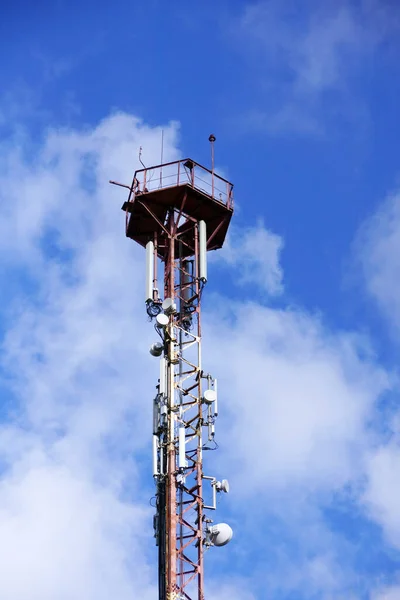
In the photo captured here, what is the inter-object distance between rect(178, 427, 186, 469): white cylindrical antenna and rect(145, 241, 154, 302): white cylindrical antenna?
880 cm

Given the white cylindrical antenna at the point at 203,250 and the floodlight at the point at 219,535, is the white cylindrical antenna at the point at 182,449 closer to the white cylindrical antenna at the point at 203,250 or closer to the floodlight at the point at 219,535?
the floodlight at the point at 219,535

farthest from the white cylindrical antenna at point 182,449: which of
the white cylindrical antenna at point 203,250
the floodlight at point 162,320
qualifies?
the white cylindrical antenna at point 203,250

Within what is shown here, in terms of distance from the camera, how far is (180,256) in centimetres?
7188

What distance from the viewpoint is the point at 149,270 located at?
7056cm

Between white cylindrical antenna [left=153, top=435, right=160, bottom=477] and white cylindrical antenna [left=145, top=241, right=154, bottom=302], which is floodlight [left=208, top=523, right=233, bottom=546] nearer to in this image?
white cylindrical antenna [left=153, top=435, right=160, bottom=477]

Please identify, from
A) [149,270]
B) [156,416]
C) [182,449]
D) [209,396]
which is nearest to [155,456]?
[182,449]

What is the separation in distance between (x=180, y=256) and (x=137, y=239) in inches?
123

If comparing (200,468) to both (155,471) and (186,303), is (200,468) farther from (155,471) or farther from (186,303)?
(186,303)

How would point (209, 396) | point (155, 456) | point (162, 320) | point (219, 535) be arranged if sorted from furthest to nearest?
point (162, 320) → point (209, 396) → point (155, 456) → point (219, 535)

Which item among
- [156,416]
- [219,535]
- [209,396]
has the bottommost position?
[219,535]

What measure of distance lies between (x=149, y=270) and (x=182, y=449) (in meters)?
11.5

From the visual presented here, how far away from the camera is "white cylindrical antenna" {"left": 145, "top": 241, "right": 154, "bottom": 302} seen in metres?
70.0

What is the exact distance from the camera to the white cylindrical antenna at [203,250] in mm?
69938

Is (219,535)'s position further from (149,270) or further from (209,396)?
(149,270)
